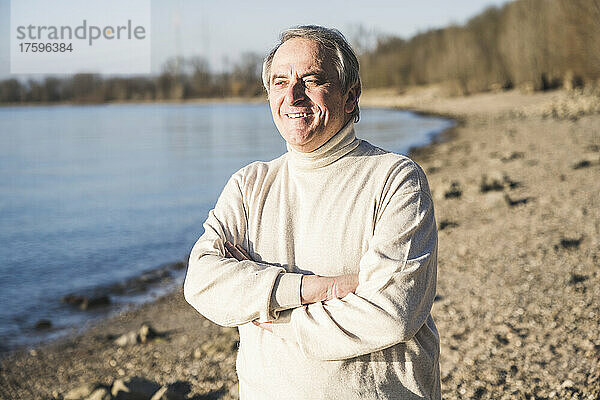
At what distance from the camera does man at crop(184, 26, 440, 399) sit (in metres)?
2.09

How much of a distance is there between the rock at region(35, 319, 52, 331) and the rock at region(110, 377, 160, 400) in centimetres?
351

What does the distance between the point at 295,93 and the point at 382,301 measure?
742 mm

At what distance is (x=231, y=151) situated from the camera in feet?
99.4

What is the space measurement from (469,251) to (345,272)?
5.64m

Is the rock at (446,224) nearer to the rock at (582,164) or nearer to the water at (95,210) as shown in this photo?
the water at (95,210)

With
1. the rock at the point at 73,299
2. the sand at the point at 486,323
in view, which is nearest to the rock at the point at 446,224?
the sand at the point at 486,323

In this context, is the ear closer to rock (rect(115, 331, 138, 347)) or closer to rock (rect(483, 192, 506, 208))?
rock (rect(115, 331, 138, 347))

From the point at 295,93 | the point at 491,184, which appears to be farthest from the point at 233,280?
the point at 491,184

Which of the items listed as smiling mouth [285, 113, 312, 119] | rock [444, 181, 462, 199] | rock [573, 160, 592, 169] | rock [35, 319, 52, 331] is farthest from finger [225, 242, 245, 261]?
rock [573, 160, 592, 169]

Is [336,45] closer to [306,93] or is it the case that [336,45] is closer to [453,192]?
[306,93]

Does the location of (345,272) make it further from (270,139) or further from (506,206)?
(270,139)

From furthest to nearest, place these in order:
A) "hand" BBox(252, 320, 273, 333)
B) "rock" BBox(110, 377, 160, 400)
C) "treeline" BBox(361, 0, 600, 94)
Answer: "treeline" BBox(361, 0, 600, 94) → "rock" BBox(110, 377, 160, 400) → "hand" BBox(252, 320, 273, 333)

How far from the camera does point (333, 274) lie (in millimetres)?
2213

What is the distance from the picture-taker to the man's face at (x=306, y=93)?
222 cm
